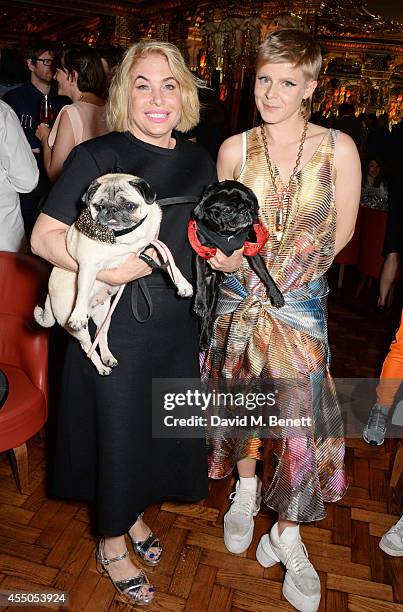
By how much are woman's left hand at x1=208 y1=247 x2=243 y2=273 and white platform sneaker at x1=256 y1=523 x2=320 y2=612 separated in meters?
1.04

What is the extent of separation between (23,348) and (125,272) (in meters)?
1.15

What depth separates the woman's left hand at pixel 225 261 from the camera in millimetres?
1500

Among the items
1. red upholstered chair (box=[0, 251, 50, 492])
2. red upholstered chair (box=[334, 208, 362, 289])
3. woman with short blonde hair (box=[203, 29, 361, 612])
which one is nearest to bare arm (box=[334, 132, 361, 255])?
woman with short blonde hair (box=[203, 29, 361, 612])

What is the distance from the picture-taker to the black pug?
A: 1.40 m

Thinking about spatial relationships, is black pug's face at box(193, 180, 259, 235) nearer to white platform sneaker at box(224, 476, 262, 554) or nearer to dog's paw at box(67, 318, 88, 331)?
dog's paw at box(67, 318, 88, 331)

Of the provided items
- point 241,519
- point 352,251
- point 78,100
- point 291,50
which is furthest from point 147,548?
point 352,251

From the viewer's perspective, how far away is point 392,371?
8.05 feet

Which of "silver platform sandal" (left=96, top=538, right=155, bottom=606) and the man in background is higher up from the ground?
the man in background

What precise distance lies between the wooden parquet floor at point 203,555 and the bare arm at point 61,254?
48.0 inches

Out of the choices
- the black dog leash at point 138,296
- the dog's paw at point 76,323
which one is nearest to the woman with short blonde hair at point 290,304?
the black dog leash at point 138,296

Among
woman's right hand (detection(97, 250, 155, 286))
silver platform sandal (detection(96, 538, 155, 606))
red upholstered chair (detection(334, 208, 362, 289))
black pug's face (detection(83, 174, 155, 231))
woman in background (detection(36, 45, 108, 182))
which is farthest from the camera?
red upholstered chair (detection(334, 208, 362, 289))

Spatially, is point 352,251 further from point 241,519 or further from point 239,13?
point 239,13

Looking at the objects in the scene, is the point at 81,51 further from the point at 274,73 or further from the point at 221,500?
the point at 221,500

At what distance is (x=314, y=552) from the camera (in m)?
2.13
